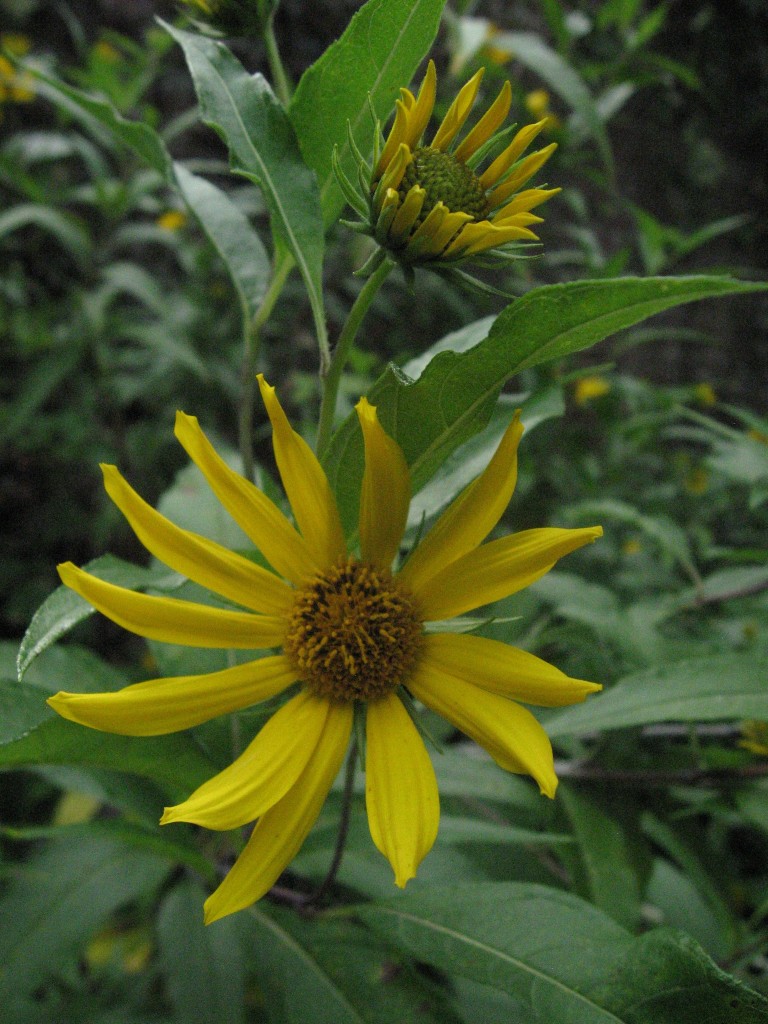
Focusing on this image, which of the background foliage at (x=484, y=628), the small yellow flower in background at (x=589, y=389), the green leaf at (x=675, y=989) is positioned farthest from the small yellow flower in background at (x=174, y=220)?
the green leaf at (x=675, y=989)

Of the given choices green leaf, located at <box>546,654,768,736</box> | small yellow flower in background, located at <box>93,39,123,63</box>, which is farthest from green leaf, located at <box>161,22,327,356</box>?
small yellow flower in background, located at <box>93,39,123,63</box>

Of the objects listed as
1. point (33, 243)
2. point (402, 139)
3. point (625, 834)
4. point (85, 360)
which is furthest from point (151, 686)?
point (33, 243)

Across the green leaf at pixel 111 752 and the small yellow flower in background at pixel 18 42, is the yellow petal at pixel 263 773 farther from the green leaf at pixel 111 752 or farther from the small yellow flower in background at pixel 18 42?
the small yellow flower in background at pixel 18 42

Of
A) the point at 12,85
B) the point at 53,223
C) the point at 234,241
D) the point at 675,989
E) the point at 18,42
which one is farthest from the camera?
the point at 18,42

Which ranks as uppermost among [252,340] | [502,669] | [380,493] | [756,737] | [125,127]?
[125,127]

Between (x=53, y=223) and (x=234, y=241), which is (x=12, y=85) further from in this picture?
(x=234, y=241)

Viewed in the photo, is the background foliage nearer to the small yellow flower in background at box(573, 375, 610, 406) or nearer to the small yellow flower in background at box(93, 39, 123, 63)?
the small yellow flower in background at box(573, 375, 610, 406)

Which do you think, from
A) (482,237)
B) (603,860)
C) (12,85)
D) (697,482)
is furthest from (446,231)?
(12,85)

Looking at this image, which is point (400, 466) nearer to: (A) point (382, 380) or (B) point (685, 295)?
(A) point (382, 380)
